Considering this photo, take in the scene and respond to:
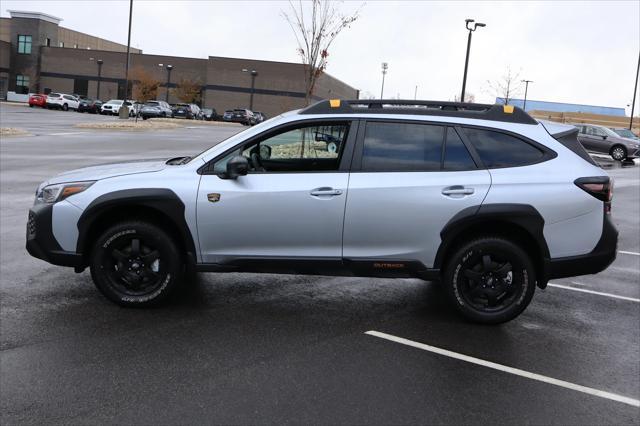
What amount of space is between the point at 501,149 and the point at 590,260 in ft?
3.87

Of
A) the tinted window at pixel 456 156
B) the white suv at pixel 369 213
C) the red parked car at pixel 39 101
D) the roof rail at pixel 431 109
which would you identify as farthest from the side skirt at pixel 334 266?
the red parked car at pixel 39 101

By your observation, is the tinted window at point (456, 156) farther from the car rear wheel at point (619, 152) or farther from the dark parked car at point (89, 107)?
the dark parked car at point (89, 107)

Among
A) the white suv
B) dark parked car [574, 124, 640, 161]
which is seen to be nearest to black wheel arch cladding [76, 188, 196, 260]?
the white suv

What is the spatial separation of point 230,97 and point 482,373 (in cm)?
7623

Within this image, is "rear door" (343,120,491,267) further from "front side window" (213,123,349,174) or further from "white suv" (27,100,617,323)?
"front side window" (213,123,349,174)

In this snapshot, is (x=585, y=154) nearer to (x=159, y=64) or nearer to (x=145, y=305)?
(x=145, y=305)

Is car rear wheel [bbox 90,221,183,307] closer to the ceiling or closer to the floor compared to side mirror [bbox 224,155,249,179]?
closer to the floor

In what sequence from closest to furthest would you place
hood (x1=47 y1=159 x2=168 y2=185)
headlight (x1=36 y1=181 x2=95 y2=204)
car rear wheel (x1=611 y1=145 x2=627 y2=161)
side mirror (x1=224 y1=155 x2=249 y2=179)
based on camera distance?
side mirror (x1=224 y1=155 x2=249 y2=179), headlight (x1=36 y1=181 x2=95 y2=204), hood (x1=47 y1=159 x2=168 y2=185), car rear wheel (x1=611 y1=145 x2=627 y2=161)

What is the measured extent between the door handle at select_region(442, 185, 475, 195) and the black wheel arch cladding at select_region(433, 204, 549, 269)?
13cm

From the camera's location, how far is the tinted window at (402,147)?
17.5ft

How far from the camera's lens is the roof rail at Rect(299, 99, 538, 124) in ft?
18.1

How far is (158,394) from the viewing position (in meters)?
3.92

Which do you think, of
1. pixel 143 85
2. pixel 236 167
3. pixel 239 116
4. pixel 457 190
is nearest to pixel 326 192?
pixel 236 167

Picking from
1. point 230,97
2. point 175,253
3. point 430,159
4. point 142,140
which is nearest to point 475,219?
point 430,159
